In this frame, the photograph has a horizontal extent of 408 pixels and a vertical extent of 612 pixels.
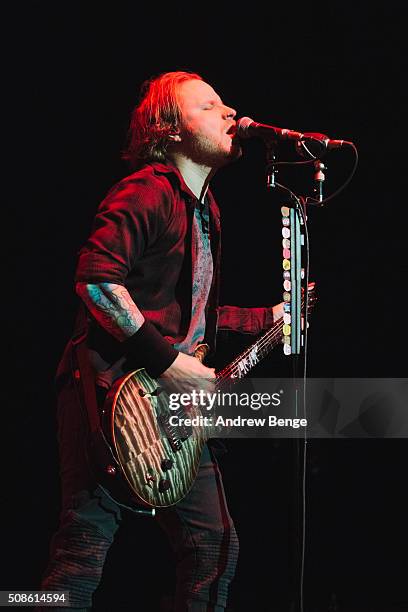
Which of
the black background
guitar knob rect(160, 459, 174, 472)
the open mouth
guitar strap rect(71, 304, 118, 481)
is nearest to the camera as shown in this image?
guitar strap rect(71, 304, 118, 481)

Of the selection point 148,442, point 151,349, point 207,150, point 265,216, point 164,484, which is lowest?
point 164,484

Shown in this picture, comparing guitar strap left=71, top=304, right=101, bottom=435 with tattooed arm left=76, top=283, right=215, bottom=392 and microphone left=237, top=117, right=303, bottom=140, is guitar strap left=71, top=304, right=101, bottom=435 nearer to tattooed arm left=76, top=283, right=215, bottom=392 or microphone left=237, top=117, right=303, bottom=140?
tattooed arm left=76, top=283, right=215, bottom=392

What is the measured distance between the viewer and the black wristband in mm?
2400

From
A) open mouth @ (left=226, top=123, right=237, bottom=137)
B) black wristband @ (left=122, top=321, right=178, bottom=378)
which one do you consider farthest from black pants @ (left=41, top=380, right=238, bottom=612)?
open mouth @ (left=226, top=123, right=237, bottom=137)

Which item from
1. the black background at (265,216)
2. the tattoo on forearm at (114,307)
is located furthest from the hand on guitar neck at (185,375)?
the black background at (265,216)

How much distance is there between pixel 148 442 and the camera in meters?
2.44

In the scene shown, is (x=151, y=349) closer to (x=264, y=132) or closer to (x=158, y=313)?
(x=158, y=313)

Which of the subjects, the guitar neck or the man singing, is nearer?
the man singing

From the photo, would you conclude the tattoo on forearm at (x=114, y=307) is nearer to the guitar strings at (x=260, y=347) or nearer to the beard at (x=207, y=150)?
the guitar strings at (x=260, y=347)

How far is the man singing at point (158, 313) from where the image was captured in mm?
2385

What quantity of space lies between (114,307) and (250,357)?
73cm

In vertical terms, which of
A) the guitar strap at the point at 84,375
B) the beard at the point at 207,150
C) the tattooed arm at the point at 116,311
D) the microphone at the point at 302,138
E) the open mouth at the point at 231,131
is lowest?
the guitar strap at the point at 84,375

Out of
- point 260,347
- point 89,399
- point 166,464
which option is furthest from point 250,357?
point 89,399

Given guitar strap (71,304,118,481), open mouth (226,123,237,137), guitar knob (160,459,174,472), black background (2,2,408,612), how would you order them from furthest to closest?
black background (2,2,408,612) → open mouth (226,123,237,137) → guitar knob (160,459,174,472) → guitar strap (71,304,118,481)
